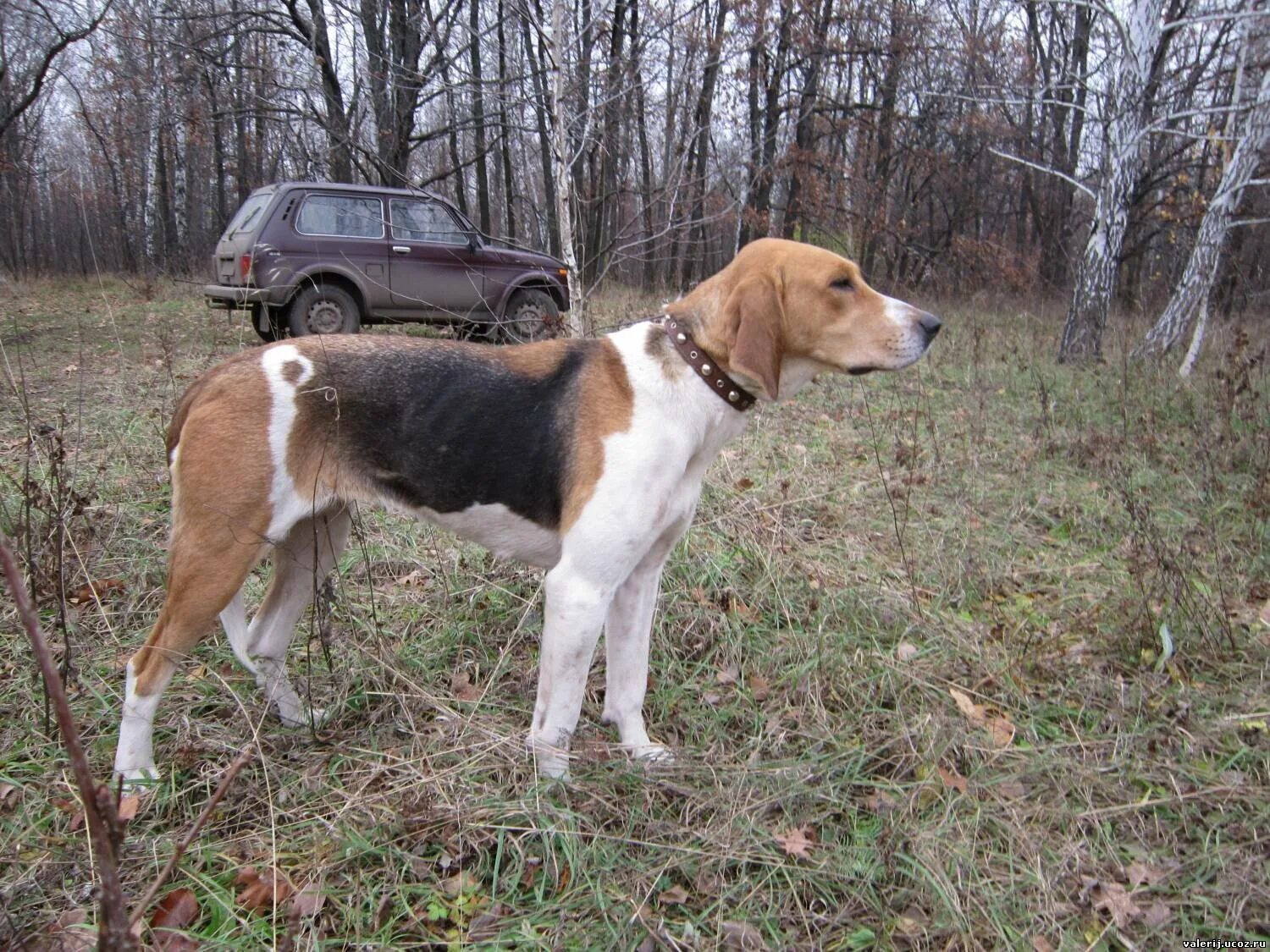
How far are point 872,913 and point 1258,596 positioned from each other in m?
3.10

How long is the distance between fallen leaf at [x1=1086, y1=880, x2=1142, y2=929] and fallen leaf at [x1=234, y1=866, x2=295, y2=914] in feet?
7.49

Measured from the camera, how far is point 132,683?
2.60 metres

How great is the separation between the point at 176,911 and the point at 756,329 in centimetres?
235

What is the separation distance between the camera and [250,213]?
1124 cm

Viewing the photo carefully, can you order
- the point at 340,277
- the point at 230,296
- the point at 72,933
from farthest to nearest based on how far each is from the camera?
1. the point at 340,277
2. the point at 230,296
3. the point at 72,933

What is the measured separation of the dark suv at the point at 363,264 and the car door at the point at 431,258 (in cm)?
1

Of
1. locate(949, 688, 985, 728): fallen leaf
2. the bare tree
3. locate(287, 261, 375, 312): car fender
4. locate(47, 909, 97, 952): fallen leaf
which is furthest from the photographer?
the bare tree

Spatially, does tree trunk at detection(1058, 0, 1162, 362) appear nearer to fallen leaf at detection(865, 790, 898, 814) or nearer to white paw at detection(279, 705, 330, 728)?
fallen leaf at detection(865, 790, 898, 814)

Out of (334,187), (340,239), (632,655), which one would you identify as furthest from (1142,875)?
(334,187)

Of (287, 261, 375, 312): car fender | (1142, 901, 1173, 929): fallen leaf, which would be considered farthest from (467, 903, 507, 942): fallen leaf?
(287, 261, 375, 312): car fender

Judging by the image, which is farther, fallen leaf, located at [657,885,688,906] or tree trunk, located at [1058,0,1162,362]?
tree trunk, located at [1058,0,1162,362]

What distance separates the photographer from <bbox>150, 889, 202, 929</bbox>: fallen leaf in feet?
7.32

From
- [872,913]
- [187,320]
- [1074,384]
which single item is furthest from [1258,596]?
[187,320]

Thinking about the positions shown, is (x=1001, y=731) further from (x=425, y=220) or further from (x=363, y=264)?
(x=425, y=220)
